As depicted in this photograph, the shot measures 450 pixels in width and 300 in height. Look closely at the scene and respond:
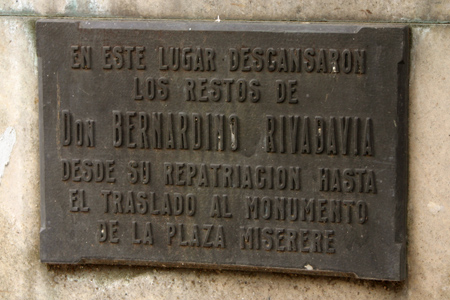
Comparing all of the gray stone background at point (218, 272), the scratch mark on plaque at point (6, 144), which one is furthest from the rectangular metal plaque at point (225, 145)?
the scratch mark on plaque at point (6, 144)

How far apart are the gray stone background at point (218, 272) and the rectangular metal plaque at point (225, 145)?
0.12 meters

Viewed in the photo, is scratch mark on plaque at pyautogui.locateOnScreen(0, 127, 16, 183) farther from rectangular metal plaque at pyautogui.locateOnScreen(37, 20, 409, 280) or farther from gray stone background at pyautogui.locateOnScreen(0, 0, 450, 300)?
rectangular metal plaque at pyautogui.locateOnScreen(37, 20, 409, 280)

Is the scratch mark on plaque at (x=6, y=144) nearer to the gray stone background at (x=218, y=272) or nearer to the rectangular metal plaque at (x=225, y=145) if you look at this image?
the gray stone background at (x=218, y=272)

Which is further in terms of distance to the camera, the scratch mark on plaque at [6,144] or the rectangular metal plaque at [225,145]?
the scratch mark on plaque at [6,144]

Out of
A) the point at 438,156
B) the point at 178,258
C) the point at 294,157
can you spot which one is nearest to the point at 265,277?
the point at 178,258

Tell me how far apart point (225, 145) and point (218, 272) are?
28.8 inches

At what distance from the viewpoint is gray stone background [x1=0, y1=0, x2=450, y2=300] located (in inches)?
116

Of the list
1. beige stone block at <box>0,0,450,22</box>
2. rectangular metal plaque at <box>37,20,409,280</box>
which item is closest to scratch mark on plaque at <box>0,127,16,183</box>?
rectangular metal plaque at <box>37,20,409,280</box>

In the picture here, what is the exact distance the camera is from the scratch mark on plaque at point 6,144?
3.26 m

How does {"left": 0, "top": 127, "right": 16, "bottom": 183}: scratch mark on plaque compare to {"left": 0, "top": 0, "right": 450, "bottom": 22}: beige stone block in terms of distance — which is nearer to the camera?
{"left": 0, "top": 0, "right": 450, "bottom": 22}: beige stone block

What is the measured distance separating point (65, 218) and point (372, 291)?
1.73 meters

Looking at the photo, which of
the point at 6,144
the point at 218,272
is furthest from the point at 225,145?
the point at 6,144

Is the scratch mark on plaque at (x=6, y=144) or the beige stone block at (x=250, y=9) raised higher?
the beige stone block at (x=250, y=9)

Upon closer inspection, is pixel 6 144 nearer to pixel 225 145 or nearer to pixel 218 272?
pixel 225 145
